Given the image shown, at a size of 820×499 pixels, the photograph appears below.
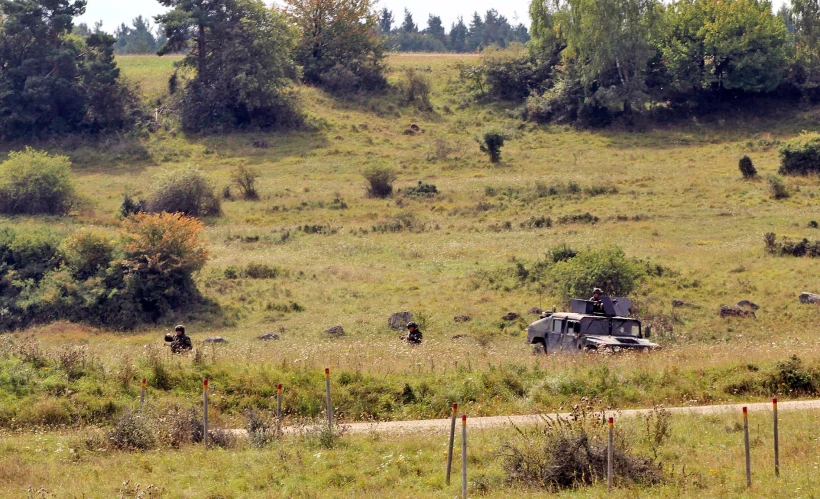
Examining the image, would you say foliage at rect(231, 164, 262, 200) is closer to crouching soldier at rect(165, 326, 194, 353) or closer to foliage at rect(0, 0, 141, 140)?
foliage at rect(0, 0, 141, 140)

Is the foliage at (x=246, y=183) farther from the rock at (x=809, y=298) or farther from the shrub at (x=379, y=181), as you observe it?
the rock at (x=809, y=298)

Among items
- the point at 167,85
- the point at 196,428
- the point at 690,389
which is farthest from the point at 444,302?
the point at 167,85

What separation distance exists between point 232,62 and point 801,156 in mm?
45276

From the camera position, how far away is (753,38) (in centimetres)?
7281

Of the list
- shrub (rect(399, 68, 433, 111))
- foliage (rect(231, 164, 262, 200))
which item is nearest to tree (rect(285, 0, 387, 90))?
shrub (rect(399, 68, 433, 111))

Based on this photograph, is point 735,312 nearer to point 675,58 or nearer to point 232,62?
point 675,58

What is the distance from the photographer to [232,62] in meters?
74.6

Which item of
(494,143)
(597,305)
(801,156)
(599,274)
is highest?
(494,143)

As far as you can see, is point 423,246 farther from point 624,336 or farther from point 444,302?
point 624,336

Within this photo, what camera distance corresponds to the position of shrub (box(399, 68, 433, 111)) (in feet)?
266

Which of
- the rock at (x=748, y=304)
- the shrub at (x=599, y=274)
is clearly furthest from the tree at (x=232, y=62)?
the rock at (x=748, y=304)

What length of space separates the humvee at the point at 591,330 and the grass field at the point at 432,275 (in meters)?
1.23

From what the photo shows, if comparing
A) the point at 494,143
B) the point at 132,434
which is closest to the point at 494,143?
the point at 494,143

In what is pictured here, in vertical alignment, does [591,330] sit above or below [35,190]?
below
